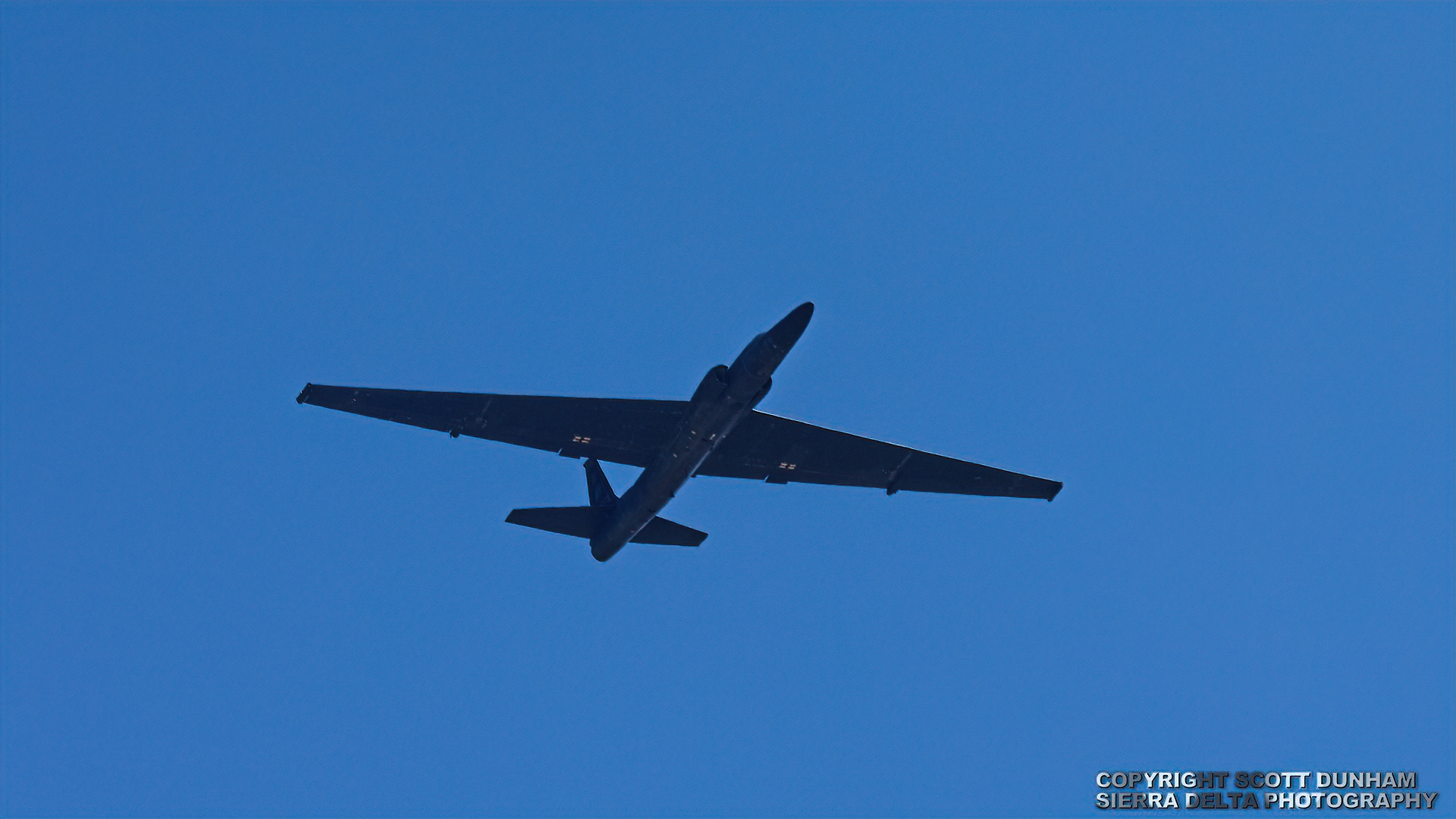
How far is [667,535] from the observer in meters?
Answer: 45.0

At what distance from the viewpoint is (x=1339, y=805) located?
42156 mm

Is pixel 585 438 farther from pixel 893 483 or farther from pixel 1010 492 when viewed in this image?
pixel 1010 492

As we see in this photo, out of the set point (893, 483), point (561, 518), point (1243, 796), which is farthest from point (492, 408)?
point (1243, 796)

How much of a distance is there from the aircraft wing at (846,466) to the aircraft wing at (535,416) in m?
2.84

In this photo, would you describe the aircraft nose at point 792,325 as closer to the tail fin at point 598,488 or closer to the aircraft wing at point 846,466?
the aircraft wing at point 846,466

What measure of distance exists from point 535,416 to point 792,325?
11964 mm

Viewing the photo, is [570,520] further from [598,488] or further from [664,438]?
[664,438]

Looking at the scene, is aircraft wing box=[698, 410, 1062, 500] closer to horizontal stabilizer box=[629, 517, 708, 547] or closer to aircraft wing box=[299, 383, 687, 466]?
aircraft wing box=[299, 383, 687, 466]

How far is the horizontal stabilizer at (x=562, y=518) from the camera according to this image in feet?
144

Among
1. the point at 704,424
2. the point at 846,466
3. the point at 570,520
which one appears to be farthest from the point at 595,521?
the point at 846,466

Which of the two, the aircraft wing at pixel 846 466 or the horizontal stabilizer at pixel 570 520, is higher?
the aircraft wing at pixel 846 466

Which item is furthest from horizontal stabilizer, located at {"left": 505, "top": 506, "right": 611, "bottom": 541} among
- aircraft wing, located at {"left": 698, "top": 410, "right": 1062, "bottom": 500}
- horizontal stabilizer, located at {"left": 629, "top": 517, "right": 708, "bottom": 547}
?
aircraft wing, located at {"left": 698, "top": 410, "right": 1062, "bottom": 500}

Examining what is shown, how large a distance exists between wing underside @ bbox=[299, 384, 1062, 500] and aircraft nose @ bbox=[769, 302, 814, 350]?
5980 mm

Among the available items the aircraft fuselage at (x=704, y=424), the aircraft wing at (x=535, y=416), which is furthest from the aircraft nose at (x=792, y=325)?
the aircraft wing at (x=535, y=416)
